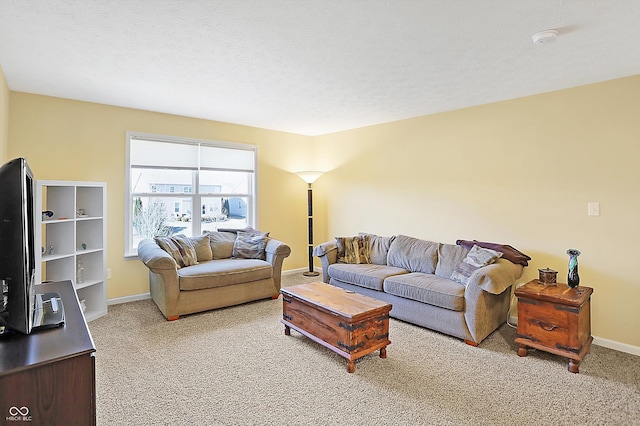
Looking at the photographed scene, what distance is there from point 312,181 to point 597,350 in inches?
168

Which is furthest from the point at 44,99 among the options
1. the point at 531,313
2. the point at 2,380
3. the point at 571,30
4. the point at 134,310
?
the point at 531,313

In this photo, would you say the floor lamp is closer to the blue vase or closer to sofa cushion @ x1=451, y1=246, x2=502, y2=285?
sofa cushion @ x1=451, y1=246, x2=502, y2=285

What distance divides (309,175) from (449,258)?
2.81 meters

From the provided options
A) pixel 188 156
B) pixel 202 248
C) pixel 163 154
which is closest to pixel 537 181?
pixel 202 248

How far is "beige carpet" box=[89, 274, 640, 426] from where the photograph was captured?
2.14 meters

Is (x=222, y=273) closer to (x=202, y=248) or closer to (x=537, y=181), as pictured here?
(x=202, y=248)

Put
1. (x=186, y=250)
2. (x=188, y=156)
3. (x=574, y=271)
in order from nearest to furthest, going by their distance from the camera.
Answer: (x=574, y=271), (x=186, y=250), (x=188, y=156)

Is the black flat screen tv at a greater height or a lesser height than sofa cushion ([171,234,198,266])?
greater

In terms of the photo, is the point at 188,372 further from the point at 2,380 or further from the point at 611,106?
the point at 611,106

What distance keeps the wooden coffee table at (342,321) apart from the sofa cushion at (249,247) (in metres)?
1.50

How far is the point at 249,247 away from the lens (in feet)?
15.6

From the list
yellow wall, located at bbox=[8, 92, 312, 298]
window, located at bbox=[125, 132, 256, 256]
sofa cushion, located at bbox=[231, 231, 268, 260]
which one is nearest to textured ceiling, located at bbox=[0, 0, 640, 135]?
yellow wall, located at bbox=[8, 92, 312, 298]

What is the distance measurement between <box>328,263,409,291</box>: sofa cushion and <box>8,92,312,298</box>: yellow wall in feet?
5.64

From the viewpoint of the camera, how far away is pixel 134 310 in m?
4.10
